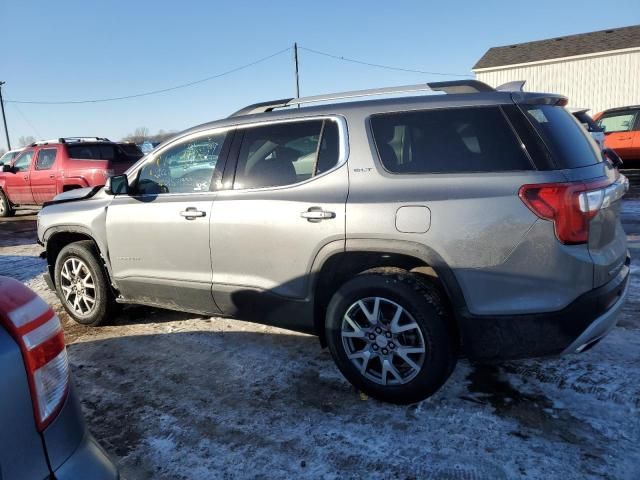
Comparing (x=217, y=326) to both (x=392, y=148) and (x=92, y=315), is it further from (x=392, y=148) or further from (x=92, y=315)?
(x=392, y=148)

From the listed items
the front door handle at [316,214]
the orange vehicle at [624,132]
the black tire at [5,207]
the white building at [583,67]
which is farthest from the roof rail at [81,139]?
the white building at [583,67]

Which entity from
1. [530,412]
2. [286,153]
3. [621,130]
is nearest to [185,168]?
[286,153]

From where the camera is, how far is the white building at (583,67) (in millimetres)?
24359

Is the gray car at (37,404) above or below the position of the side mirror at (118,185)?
below

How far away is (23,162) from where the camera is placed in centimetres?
1212

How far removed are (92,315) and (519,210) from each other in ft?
12.4

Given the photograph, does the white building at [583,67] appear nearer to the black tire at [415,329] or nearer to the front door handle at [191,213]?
the front door handle at [191,213]

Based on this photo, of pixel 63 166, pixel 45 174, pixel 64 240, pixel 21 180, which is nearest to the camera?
pixel 64 240

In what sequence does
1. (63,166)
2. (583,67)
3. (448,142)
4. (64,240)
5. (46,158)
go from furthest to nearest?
(583,67) < (46,158) < (63,166) < (64,240) < (448,142)

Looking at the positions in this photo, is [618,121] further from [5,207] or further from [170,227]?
[5,207]

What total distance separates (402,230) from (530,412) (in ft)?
4.26

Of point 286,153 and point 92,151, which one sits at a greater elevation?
point 92,151

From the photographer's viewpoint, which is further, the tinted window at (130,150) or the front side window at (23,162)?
the front side window at (23,162)

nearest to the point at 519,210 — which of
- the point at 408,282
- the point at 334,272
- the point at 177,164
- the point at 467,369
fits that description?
the point at 408,282
